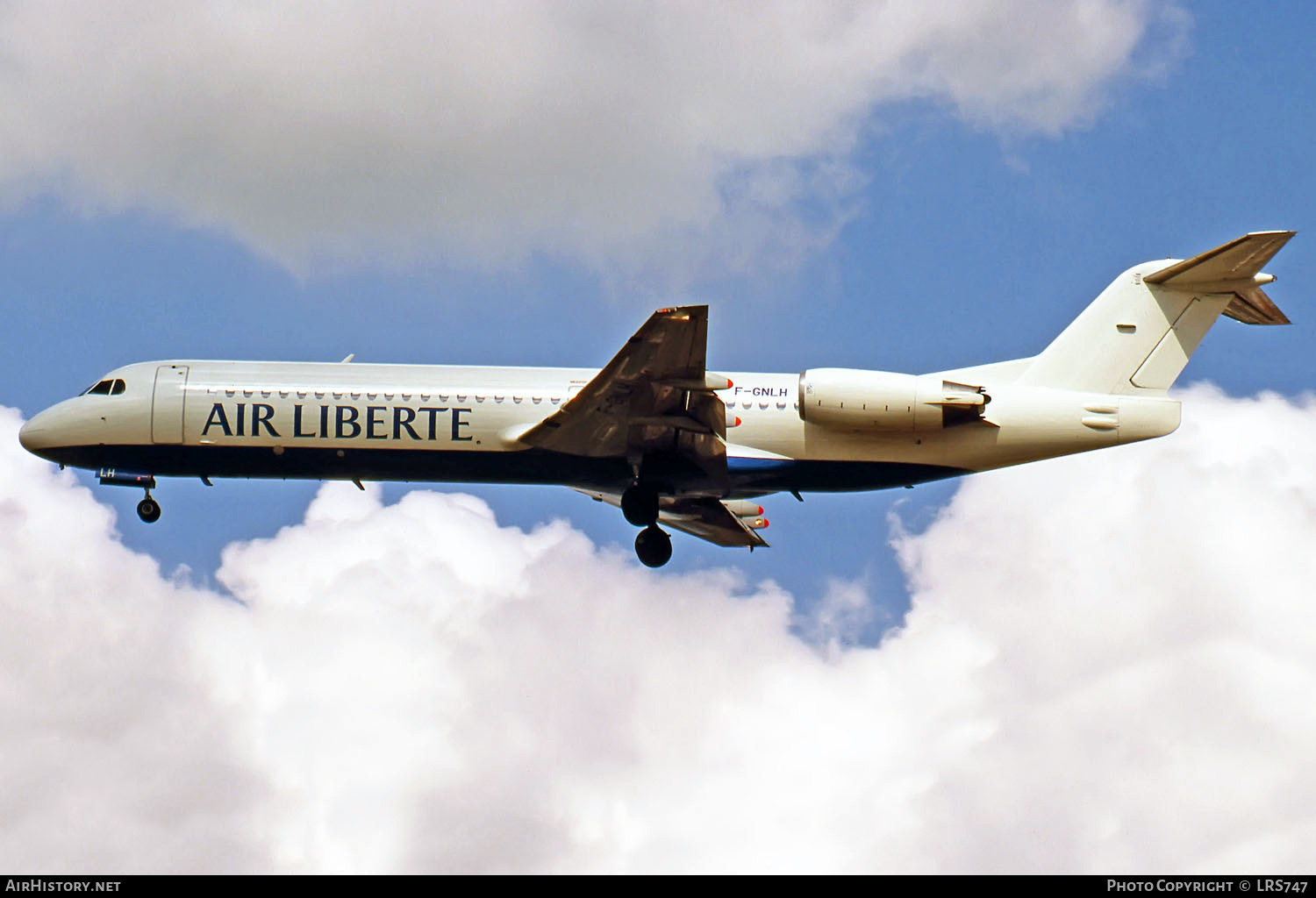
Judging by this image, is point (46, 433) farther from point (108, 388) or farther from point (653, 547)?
point (653, 547)

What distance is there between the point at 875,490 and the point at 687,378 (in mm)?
5953

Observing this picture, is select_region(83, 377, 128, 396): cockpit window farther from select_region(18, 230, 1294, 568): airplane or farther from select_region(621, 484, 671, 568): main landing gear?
select_region(621, 484, 671, 568): main landing gear

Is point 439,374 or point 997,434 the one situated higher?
point 439,374

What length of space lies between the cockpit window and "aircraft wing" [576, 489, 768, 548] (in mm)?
11301

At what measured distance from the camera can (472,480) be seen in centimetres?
3588

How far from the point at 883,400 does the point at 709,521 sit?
904 centimetres

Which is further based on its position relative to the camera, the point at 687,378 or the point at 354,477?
the point at 354,477

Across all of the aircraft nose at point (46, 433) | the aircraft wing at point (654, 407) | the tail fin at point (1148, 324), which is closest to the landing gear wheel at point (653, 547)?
the aircraft wing at point (654, 407)

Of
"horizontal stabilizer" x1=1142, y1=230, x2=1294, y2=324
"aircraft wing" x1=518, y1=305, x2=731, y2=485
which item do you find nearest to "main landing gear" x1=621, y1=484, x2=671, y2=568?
"aircraft wing" x1=518, y1=305, x2=731, y2=485

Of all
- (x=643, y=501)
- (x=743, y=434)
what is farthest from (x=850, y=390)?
(x=643, y=501)

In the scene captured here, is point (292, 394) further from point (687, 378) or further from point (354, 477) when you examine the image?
point (687, 378)

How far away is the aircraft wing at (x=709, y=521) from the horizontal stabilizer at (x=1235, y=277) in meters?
11.7
